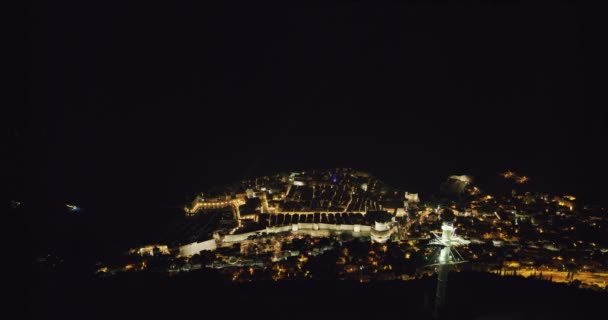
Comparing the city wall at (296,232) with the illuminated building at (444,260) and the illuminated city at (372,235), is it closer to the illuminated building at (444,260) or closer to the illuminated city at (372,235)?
the illuminated city at (372,235)

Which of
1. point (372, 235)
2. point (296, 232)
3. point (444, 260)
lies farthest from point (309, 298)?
point (296, 232)

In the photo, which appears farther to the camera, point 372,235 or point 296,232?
point 296,232

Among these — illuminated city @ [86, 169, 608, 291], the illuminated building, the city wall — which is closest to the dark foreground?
the illuminated building

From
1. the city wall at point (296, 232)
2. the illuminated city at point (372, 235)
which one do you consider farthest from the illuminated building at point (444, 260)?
the city wall at point (296, 232)

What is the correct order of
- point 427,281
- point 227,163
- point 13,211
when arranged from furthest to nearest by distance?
point 227,163 < point 427,281 < point 13,211

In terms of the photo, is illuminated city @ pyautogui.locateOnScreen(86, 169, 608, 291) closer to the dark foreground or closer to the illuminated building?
the illuminated building

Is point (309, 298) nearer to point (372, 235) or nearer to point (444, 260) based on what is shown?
point (444, 260)

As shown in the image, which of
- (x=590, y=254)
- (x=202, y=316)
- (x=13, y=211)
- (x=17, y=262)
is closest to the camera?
(x=17, y=262)

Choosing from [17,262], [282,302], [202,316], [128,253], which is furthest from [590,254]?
[128,253]

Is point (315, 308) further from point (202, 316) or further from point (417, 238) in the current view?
point (417, 238)
